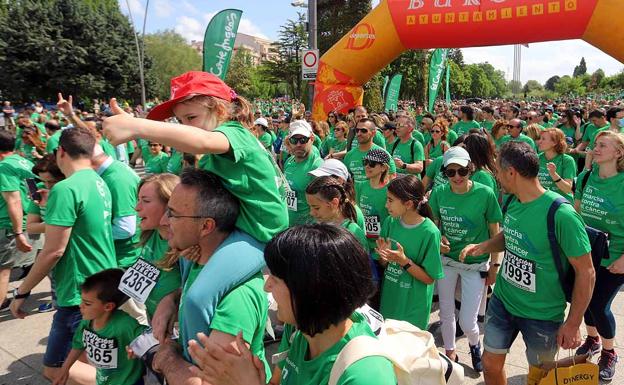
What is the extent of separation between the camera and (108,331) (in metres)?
2.70

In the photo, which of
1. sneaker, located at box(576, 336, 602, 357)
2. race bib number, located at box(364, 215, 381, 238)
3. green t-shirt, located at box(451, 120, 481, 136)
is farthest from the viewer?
green t-shirt, located at box(451, 120, 481, 136)

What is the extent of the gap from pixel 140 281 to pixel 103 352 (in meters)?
0.56

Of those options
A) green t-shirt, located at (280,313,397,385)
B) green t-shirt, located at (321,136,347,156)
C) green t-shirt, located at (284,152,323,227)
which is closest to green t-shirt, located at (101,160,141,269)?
green t-shirt, located at (284,152,323,227)

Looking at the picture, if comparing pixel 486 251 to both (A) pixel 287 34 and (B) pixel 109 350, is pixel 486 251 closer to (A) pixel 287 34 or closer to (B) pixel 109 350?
(B) pixel 109 350

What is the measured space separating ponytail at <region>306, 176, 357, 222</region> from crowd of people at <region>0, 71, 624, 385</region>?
→ 14mm

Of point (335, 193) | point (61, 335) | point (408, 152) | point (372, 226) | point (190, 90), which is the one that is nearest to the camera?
point (190, 90)

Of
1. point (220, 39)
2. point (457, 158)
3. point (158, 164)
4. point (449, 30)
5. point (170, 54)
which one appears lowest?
point (158, 164)

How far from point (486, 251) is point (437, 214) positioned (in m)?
0.79

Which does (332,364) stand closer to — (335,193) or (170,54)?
(335,193)

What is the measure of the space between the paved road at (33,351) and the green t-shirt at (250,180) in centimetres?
275

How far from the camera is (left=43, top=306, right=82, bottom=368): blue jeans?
9.93ft

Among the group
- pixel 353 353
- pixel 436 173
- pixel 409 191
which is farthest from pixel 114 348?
pixel 436 173

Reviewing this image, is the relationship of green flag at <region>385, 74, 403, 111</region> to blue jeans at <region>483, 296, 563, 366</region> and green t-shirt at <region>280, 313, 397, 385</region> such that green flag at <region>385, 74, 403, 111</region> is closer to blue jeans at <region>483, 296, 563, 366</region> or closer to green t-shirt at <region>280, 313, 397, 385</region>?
blue jeans at <region>483, 296, 563, 366</region>

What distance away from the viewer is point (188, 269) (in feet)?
6.43
